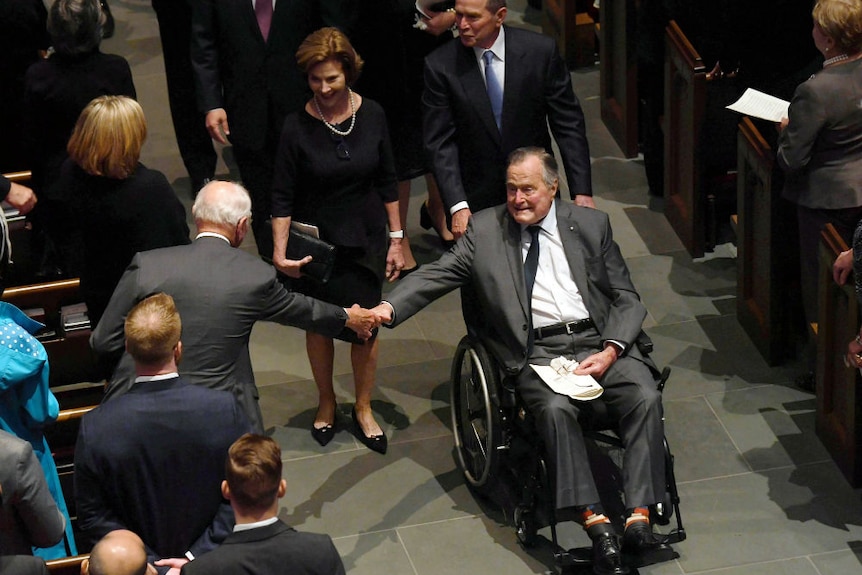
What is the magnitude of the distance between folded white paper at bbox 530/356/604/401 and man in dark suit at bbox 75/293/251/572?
4.38 ft

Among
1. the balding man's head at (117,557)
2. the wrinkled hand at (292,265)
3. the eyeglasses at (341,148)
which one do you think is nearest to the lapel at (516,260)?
the eyeglasses at (341,148)

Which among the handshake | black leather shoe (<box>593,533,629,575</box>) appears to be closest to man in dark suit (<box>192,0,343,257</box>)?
the handshake

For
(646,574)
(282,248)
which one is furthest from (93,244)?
(646,574)

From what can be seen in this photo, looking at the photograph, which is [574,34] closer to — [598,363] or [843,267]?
[843,267]

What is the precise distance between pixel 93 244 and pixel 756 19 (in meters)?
3.29

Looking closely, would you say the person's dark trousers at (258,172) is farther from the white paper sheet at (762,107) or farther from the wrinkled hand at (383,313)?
the white paper sheet at (762,107)

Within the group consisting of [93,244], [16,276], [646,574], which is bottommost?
[646,574]

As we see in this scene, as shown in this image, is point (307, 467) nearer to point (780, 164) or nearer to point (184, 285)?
point (184, 285)

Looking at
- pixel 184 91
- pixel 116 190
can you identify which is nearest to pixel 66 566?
pixel 116 190

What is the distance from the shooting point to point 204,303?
4484mm

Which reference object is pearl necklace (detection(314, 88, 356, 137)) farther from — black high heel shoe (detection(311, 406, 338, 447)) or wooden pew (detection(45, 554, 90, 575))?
wooden pew (detection(45, 554, 90, 575))

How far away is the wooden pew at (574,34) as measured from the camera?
8633 millimetres

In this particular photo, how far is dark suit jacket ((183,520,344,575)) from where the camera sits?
3.56 meters

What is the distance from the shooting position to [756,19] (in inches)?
263
